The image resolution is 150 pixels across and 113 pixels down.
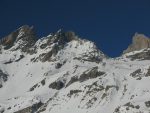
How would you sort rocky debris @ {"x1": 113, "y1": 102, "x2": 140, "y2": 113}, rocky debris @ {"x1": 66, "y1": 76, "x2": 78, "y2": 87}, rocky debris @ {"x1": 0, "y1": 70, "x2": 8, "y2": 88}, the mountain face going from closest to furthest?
rocky debris @ {"x1": 113, "y1": 102, "x2": 140, "y2": 113} < the mountain face < rocky debris @ {"x1": 66, "y1": 76, "x2": 78, "y2": 87} < rocky debris @ {"x1": 0, "y1": 70, "x2": 8, "y2": 88}

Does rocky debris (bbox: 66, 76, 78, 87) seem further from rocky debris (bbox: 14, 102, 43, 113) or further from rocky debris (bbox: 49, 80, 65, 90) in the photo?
rocky debris (bbox: 14, 102, 43, 113)

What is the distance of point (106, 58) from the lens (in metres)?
181

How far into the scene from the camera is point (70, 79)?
155125 mm

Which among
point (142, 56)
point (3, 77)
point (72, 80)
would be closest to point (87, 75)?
point (72, 80)

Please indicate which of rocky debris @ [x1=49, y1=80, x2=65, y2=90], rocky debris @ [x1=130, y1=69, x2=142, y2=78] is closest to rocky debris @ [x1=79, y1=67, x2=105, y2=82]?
rocky debris @ [x1=49, y1=80, x2=65, y2=90]

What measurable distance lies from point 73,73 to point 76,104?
22524mm

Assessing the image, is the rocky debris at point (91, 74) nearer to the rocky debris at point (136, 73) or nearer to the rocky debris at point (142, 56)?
the rocky debris at point (136, 73)

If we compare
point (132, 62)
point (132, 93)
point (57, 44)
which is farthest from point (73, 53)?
point (132, 93)

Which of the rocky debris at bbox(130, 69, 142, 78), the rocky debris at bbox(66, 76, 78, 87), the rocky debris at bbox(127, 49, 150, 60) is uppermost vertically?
the rocky debris at bbox(127, 49, 150, 60)

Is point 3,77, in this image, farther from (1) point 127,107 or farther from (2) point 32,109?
(1) point 127,107

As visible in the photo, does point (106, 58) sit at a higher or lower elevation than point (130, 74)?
higher

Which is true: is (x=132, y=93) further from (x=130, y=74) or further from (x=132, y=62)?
(x=132, y=62)

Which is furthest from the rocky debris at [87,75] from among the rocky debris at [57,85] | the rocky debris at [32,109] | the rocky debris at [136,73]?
the rocky debris at [32,109]

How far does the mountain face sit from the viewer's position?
438 ft
